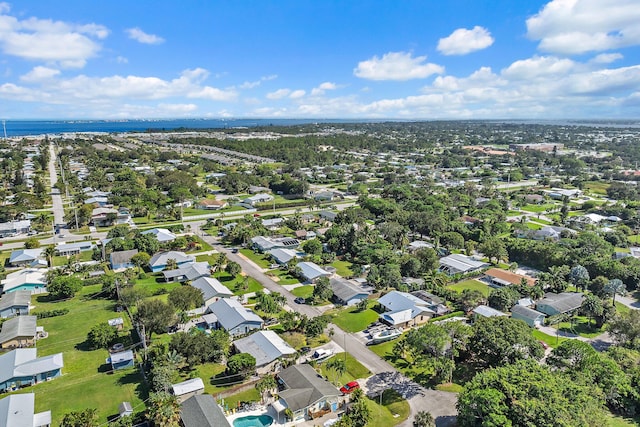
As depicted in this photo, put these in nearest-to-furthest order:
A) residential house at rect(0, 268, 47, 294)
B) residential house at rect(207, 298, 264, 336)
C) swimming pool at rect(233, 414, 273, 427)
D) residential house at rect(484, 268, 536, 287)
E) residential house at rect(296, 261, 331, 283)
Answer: swimming pool at rect(233, 414, 273, 427) → residential house at rect(207, 298, 264, 336) → residential house at rect(0, 268, 47, 294) → residential house at rect(484, 268, 536, 287) → residential house at rect(296, 261, 331, 283)

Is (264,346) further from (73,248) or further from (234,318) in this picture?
(73,248)

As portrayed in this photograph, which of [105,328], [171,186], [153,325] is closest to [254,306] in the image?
[153,325]

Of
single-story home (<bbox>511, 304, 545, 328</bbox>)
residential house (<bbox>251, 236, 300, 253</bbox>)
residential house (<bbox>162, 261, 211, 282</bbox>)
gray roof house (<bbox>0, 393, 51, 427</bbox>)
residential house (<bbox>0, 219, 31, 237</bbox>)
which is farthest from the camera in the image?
residential house (<bbox>0, 219, 31, 237</bbox>)

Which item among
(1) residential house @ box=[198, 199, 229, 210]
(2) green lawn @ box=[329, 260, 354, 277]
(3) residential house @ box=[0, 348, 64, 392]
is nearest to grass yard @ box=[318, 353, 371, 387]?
(2) green lawn @ box=[329, 260, 354, 277]

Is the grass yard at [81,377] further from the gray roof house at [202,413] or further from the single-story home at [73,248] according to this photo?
the single-story home at [73,248]

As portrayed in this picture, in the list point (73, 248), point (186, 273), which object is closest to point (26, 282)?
point (73, 248)

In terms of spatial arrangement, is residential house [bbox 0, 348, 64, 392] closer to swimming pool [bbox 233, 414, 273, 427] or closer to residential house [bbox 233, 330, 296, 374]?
residential house [bbox 233, 330, 296, 374]
